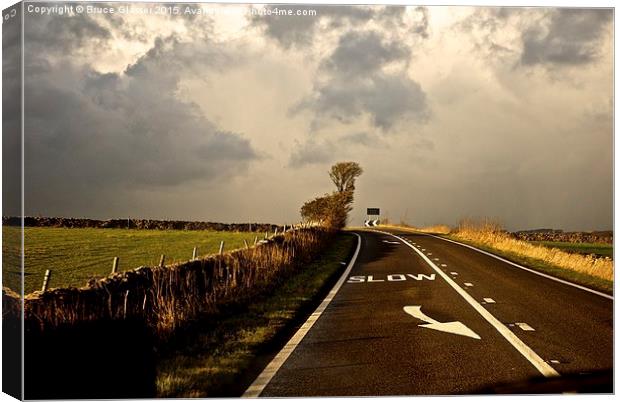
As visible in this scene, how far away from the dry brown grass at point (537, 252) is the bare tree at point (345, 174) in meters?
3.19

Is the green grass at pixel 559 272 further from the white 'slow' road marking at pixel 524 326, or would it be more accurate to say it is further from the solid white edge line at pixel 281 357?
the solid white edge line at pixel 281 357

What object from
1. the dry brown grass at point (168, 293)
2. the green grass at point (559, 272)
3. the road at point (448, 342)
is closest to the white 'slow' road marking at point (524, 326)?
the road at point (448, 342)

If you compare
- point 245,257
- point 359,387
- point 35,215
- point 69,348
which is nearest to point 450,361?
point 359,387

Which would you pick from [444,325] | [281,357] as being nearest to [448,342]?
[444,325]

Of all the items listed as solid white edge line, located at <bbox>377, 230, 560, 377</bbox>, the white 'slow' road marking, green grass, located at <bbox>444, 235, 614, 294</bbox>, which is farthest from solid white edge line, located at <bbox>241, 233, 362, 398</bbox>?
green grass, located at <bbox>444, 235, 614, 294</bbox>

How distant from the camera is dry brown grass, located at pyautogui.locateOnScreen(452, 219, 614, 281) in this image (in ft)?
41.2

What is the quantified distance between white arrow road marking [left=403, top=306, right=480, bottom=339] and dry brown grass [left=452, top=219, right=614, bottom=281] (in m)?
2.20

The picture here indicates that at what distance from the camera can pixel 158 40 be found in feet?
27.7

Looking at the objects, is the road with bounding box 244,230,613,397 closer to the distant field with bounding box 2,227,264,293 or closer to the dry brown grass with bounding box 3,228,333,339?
the dry brown grass with bounding box 3,228,333,339

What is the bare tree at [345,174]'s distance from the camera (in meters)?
11.1

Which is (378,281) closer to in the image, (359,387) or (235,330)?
(235,330)

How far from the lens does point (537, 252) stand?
22.4 metres

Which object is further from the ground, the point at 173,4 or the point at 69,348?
the point at 173,4

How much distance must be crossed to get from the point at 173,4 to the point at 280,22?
1318 millimetres
